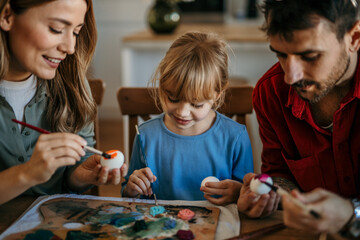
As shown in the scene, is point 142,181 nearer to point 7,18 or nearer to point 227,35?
point 7,18

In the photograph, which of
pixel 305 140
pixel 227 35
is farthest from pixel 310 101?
pixel 227 35

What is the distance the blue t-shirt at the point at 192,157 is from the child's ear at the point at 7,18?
1.81 feet

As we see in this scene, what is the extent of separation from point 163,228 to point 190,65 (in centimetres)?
53

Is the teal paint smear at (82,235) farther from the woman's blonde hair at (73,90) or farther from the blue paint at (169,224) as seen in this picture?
the woman's blonde hair at (73,90)

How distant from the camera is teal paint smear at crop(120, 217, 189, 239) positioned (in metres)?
0.96

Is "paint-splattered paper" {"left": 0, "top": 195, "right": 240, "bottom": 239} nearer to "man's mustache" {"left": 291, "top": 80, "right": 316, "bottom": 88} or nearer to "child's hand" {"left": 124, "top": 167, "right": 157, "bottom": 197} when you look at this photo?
"child's hand" {"left": 124, "top": 167, "right": 157, "bottom": 197}

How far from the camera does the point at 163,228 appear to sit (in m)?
0.99

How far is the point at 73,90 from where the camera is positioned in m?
1.34

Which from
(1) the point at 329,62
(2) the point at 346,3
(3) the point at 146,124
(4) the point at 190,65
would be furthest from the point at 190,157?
(2) the point at 346,3

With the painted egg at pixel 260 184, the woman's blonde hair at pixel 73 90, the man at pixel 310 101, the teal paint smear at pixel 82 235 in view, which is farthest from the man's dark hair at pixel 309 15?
the teal paint smear at pixel 82 235

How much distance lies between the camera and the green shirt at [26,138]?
4.06 ft

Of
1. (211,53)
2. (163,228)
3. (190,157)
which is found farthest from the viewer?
(190,157)

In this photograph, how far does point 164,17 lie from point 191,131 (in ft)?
6.96

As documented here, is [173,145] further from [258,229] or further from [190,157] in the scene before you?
[258,229]
